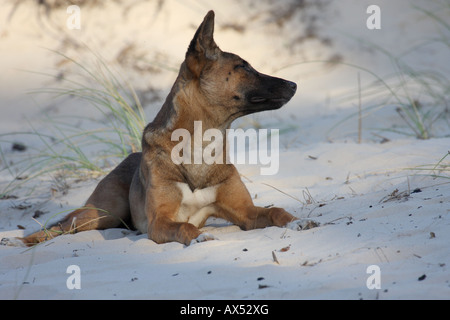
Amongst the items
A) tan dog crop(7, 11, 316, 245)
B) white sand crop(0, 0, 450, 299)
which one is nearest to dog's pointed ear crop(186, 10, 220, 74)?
tan dog crop(7, 11, 316, 245)

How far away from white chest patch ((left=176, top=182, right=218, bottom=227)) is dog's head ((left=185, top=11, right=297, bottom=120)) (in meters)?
0.64

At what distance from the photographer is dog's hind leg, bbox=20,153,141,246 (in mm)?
5669

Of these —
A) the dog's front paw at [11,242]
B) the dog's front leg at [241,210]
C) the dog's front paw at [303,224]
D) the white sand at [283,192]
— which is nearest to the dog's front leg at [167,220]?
the white sand at [283,192]

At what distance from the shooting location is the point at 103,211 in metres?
5.81

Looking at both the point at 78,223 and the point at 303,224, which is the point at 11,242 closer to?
the point at 78,223

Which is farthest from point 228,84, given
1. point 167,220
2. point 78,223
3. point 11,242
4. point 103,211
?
point 11,242

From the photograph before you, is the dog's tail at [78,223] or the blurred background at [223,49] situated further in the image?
the blurred background at [223,49]

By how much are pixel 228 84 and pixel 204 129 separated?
0.39 meters

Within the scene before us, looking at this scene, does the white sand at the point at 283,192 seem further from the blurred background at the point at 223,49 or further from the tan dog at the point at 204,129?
the tan dog at the point at 204,129

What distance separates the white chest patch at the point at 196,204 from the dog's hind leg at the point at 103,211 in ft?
2.51

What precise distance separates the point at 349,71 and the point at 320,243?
8336mm

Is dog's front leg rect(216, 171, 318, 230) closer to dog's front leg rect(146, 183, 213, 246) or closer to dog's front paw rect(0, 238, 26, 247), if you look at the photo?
dog's front leg rect(146, 183, 213, 246)

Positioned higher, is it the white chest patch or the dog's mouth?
the dog's mouth

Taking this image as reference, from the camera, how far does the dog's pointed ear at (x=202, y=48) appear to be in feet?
16.3
